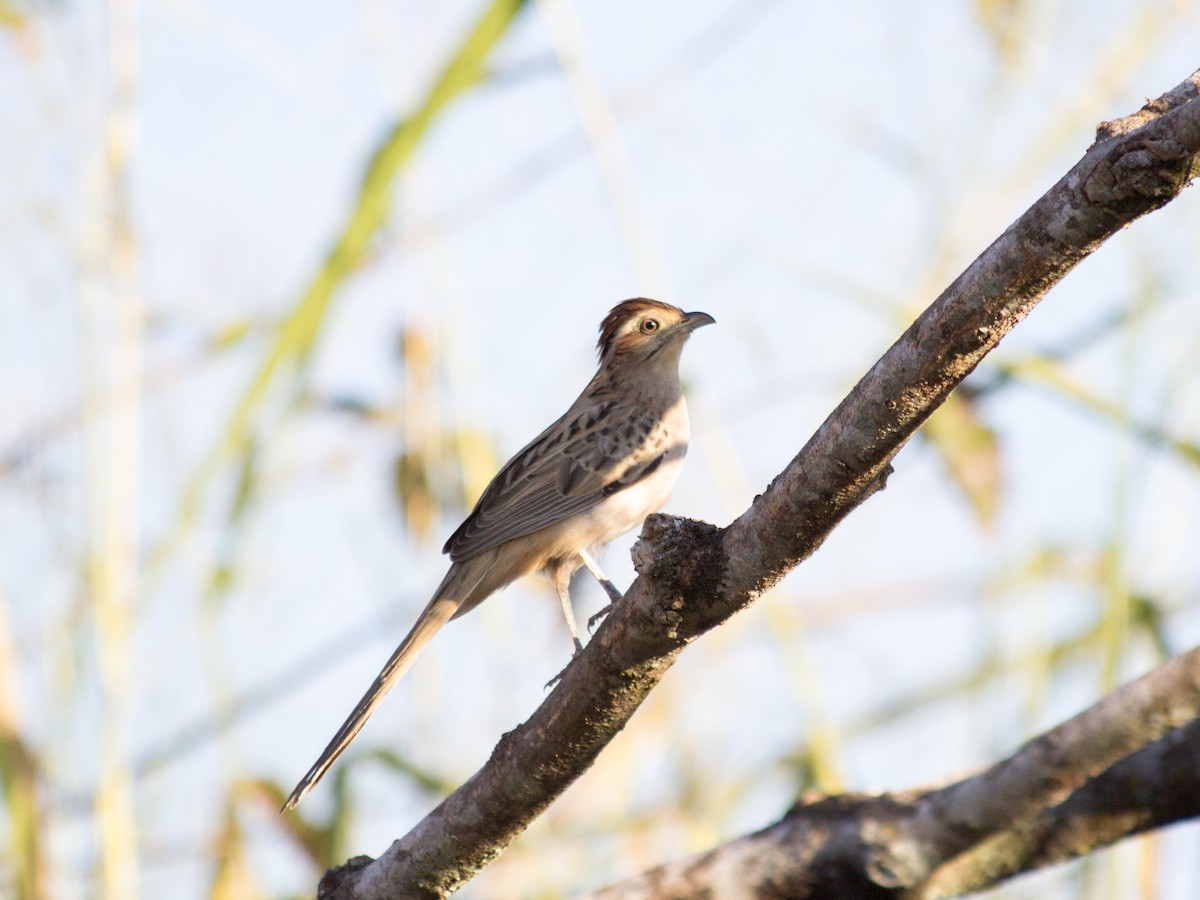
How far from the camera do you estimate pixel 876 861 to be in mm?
4523

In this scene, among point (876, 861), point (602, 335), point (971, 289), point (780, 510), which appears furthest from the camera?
point (602, 335)

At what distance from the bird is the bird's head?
1cm

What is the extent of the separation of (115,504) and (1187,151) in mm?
3735

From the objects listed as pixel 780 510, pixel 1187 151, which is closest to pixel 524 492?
pixel 780 510

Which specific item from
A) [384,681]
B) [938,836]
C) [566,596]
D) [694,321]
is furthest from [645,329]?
[938,836]

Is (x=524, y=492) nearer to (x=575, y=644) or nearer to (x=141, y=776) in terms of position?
(x=575, y=644)

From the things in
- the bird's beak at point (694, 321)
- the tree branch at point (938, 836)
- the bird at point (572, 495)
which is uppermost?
the bird's beak at point (694, 321)

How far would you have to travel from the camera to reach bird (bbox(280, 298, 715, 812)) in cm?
652

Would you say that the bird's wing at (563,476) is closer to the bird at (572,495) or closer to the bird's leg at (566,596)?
the bird at (572,495)

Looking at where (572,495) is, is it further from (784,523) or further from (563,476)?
(784,523)

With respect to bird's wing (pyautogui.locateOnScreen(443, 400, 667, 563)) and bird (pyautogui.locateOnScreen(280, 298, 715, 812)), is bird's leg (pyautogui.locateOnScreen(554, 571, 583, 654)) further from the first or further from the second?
bird's wing (pyautogui.locateOnScreen(443, 400, 667, 563))

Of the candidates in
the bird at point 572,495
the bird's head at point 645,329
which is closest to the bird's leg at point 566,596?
the bird at point 572,495

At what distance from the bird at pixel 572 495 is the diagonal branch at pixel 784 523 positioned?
169 centimetres

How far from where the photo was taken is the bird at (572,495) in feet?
21.4
